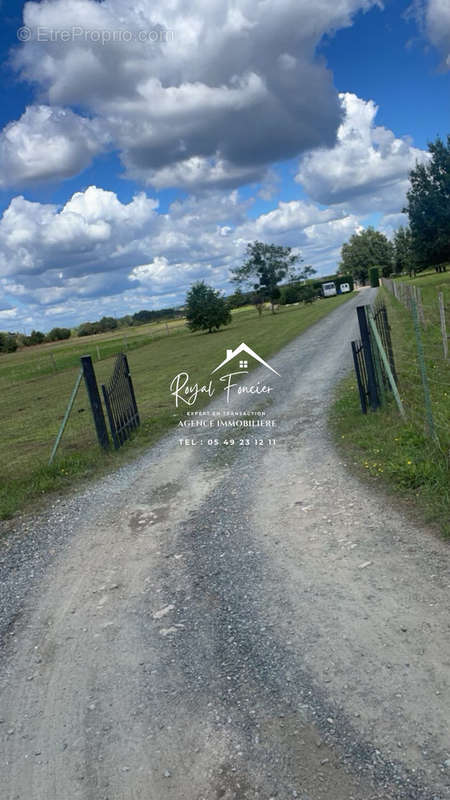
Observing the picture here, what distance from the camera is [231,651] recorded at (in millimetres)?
4238

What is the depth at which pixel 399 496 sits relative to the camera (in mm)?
6508

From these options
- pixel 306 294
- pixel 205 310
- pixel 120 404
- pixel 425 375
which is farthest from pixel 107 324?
pixel 425 375

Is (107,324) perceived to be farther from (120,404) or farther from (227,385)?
(120,404)

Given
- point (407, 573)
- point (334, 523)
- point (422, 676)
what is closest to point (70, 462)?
point (334, 523)

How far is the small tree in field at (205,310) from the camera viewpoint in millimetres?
54438

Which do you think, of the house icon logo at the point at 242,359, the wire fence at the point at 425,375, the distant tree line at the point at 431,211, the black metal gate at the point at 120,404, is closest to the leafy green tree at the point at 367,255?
the distant tree line at the point at 431,211

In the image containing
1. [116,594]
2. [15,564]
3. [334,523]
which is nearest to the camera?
[116,594]

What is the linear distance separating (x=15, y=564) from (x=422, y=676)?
4.60 m

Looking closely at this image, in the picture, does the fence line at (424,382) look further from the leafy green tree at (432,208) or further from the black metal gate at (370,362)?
the leafy green tree at (432,208)

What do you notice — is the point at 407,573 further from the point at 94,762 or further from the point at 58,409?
the point at 58,409

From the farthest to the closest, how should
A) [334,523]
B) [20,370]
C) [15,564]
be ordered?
1. [20,370]
2. [15,564]
3. [334,523]

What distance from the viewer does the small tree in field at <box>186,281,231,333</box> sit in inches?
2143

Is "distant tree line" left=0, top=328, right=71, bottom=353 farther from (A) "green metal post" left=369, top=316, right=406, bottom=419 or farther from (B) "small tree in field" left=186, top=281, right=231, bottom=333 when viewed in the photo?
(A) "green metal post" left=369, top=316, right=406, bottom=419

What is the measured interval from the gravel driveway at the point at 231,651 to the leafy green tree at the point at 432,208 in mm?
61141
